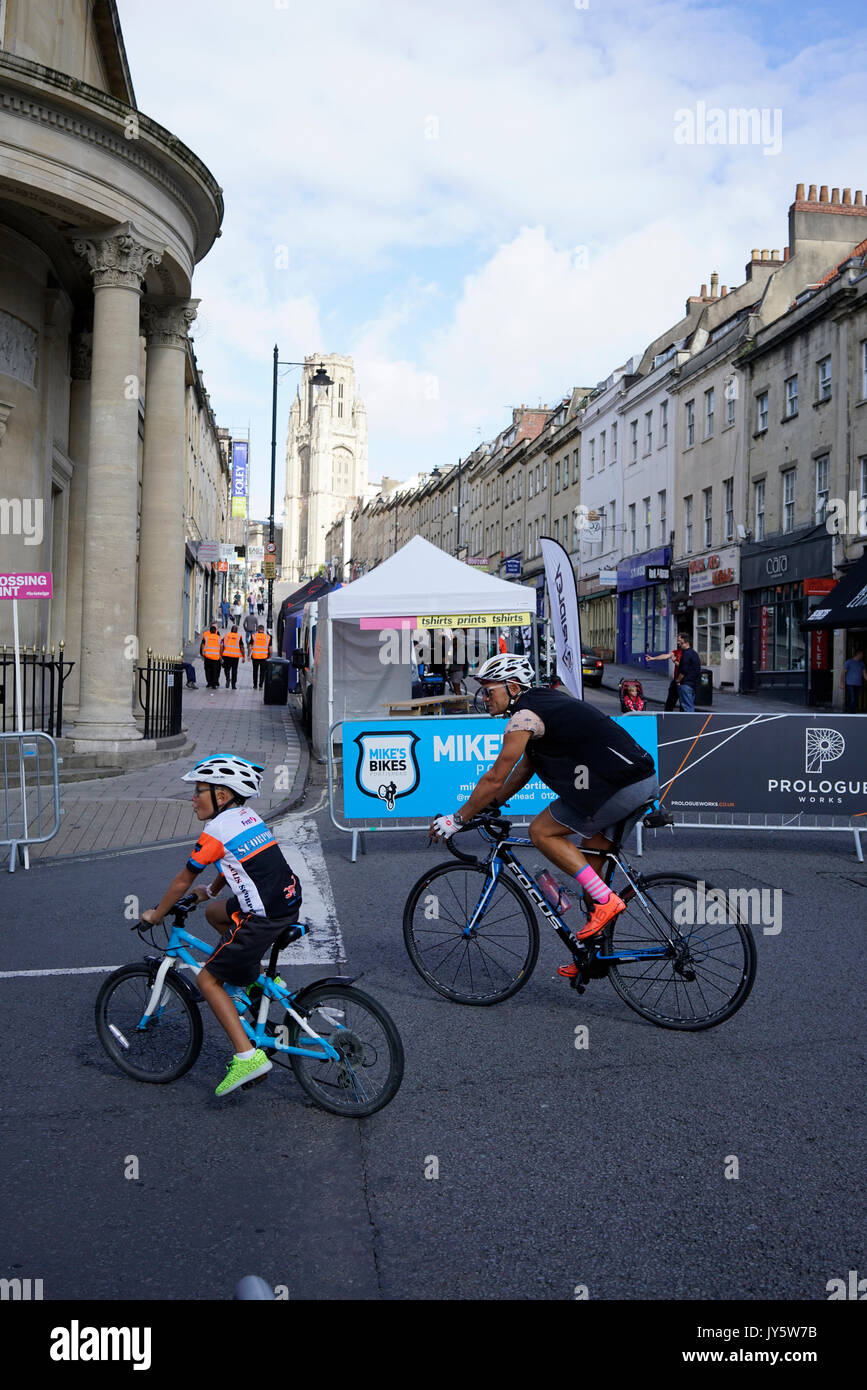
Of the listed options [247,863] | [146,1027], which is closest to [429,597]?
[146,1027]

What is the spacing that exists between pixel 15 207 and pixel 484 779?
50.3 ft

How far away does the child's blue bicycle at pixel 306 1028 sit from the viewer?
14.6 feet

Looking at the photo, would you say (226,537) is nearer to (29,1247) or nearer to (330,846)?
(330,846)

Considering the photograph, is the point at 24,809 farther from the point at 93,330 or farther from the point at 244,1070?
the point at 93,330

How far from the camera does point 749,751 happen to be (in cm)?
1044

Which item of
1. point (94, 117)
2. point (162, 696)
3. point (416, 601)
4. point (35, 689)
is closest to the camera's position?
point (94, 117)

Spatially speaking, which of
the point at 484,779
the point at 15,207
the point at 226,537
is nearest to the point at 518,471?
the point at 226,537

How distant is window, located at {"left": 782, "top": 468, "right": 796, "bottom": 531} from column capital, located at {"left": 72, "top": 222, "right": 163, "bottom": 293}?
22.6 metres

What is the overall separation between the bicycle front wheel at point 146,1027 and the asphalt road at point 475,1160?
10 cm

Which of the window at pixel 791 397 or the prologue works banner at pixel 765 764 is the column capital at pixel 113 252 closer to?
the prologue works banner at pixel 765 764

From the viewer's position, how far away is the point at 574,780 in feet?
18.4

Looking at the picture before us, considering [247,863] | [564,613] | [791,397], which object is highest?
[791,397]

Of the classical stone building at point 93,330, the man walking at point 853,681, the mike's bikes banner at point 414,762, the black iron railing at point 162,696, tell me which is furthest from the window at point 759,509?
the mike's bikes banner at point 414,762

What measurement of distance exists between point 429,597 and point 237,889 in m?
11.6
